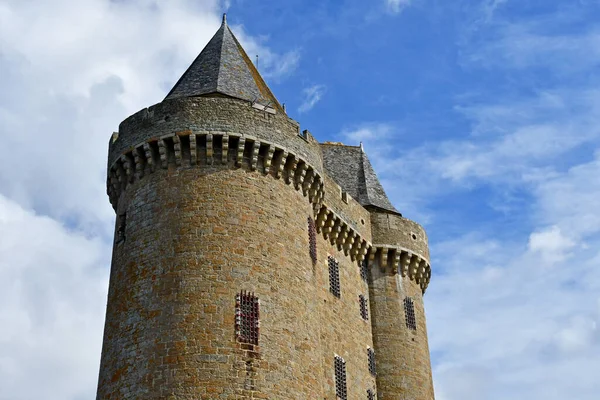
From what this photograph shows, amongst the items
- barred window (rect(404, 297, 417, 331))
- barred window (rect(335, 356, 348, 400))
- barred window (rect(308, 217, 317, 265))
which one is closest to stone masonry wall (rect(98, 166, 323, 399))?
barred window (rect(308, 217, 317, 265))

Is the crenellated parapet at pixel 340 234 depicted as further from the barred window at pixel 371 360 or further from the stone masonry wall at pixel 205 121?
the stone masonry wall at pixel 205 121

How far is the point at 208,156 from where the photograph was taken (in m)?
24.4

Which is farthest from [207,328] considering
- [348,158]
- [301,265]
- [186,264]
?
[348,158]

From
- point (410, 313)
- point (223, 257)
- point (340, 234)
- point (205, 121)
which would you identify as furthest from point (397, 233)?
point (223, 257)

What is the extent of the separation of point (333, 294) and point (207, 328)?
27.5 feet

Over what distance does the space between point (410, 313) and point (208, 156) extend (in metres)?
13.1

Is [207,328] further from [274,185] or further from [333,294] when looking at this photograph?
[333,294]

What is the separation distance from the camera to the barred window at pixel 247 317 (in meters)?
22.1

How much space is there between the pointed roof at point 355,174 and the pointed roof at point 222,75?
7120 millimetres

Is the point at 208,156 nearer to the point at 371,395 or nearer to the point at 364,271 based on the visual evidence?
the point at 364,271

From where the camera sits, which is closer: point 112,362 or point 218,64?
point 112,362

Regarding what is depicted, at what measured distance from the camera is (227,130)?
24.6 meters

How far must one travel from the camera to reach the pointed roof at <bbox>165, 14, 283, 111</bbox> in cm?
2717

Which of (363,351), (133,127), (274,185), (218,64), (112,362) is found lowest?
(112,362)
